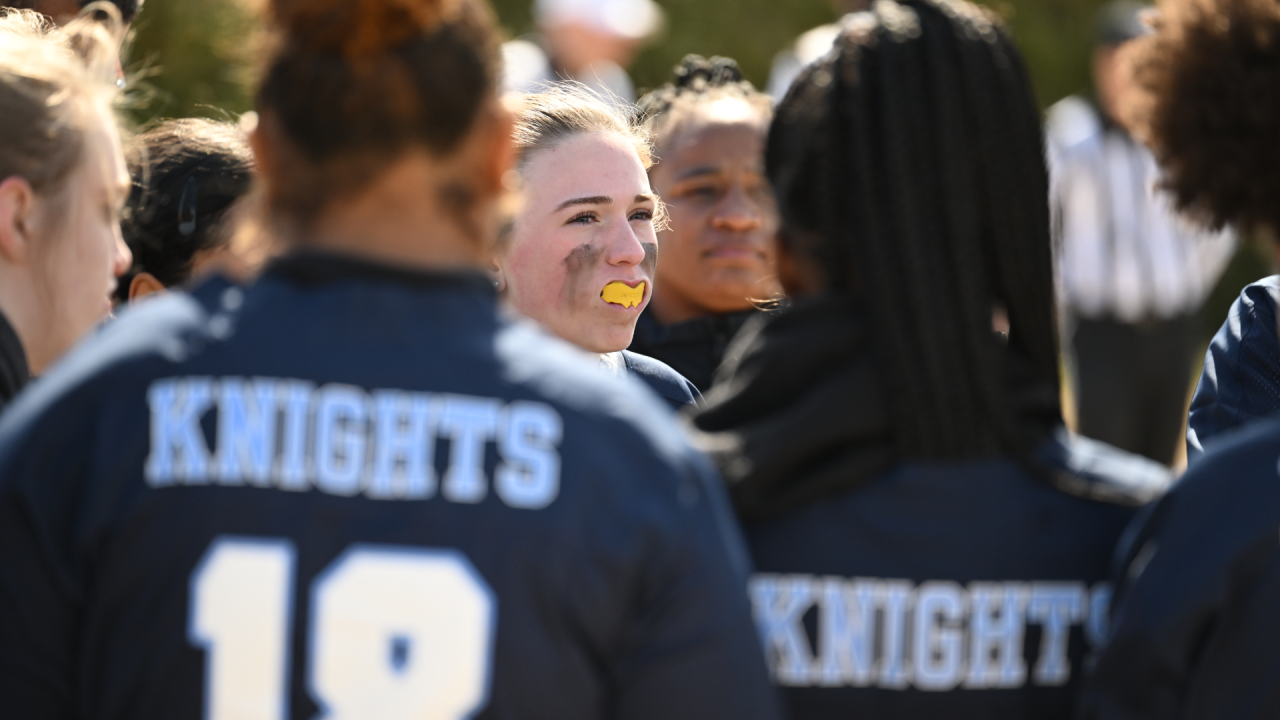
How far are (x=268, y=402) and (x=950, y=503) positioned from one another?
82cm

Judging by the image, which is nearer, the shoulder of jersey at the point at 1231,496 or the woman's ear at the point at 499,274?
the shoulder of jersey at the point at 1231,496

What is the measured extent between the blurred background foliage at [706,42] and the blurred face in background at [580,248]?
3.74 metres

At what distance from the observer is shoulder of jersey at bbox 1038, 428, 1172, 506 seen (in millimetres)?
1717

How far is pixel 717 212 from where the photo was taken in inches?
153

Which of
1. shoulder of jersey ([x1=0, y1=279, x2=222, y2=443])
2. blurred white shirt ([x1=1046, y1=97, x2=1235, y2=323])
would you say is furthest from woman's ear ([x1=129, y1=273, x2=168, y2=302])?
blurred white shirt ([x1=1046, y1=97, x2=1235, y2=323])

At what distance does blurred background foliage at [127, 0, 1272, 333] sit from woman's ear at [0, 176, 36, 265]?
4.48 m

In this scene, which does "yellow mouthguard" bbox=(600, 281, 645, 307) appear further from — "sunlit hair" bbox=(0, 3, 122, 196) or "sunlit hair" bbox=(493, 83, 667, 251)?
"sunlit hair" bbox=(0, 3, 122, 196)

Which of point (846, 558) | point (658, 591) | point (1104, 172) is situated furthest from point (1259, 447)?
point (1104, 172)

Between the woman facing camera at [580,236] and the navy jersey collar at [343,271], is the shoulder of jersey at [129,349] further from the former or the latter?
the woman facing camera at [580,236]

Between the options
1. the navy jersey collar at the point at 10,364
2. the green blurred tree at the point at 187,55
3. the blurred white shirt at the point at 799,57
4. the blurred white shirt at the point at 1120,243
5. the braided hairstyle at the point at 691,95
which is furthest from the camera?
the blurred white shirt at the point at 1120,243

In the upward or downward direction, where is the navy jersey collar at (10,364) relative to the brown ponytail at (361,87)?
downward

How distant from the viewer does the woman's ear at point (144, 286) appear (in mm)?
3021

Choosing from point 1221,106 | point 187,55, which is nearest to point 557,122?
point 1221,106

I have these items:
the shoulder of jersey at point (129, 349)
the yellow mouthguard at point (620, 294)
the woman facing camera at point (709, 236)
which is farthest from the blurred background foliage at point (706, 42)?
the shoulder of jersey at point (129, 349)
